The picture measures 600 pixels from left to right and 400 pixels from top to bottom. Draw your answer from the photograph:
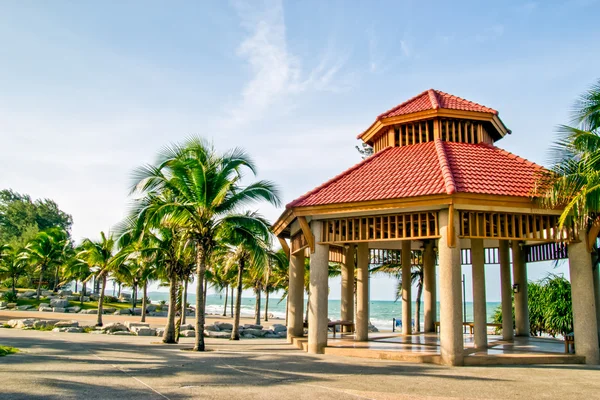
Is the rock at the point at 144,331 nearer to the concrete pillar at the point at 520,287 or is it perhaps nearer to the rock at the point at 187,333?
the rock at the point at 187,333

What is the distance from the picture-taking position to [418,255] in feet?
101

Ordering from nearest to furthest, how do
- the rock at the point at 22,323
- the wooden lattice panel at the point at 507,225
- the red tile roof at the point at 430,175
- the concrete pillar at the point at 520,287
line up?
the wooden lattice panel at the point at 507,225, the red tile roof at the point at 430,175, the concrete pillar at the point at 520,287, the rock at the point at 22,323

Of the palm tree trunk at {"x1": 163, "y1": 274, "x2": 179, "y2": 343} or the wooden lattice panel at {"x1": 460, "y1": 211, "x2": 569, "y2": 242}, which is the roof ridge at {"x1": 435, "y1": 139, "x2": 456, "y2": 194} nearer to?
the wooden lattice panel at {"x1": 460, "y1": 211, "x2": 569, "y2": 242}

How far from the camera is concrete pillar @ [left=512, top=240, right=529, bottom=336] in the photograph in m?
21.6

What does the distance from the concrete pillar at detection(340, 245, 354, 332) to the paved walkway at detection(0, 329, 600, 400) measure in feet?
28.4

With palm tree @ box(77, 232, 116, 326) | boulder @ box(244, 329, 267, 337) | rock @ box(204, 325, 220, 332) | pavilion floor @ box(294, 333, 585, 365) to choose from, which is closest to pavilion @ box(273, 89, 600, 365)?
pavilion floor @ box(294, 333, 585, 365)

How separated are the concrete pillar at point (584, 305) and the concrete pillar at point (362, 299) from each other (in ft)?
23.5

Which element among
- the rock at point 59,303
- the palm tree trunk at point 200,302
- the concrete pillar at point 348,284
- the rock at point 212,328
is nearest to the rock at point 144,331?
the rock at point 212,328

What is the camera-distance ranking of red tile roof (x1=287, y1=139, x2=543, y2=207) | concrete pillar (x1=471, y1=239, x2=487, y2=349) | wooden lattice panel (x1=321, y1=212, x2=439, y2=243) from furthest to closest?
concrete pillar (x1=471, y1=239, x2=487, y2=349)
wooden lattice panel (x1=321, y1=212, x2=439, y2=243)
red tile roof (x1=287, y1=139, x2=543, y2=207)

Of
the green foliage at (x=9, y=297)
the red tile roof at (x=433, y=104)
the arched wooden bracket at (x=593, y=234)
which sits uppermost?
the red tile roof at (x=433, y=104)

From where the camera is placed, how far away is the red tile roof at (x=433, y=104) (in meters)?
18.6

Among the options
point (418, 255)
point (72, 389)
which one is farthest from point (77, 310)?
point (72, 389)

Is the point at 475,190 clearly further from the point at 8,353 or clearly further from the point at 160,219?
the point at 8,353

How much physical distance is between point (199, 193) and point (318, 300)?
217 inches
